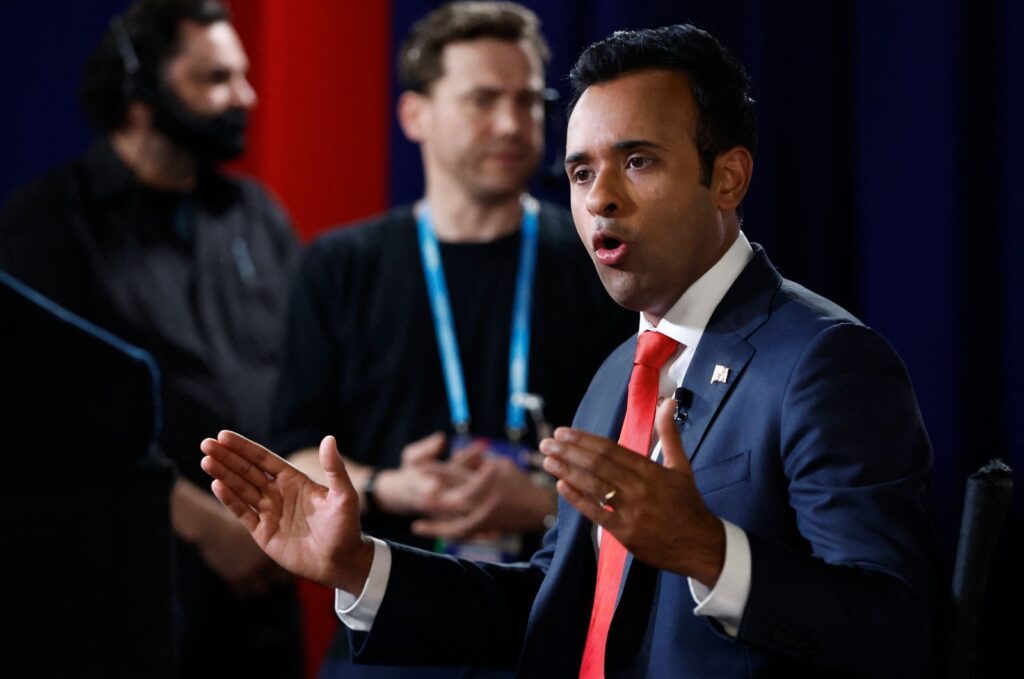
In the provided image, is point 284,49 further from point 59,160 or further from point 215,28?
point 59,160

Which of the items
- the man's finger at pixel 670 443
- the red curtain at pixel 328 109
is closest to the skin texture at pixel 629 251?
the man's finger at pixel 670 443

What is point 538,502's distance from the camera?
2334mm

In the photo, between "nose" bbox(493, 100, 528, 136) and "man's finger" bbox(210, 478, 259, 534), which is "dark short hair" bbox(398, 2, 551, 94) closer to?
"nose" bbox(493, 100, 528, 136)

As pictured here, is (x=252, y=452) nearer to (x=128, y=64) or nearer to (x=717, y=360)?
(x=717, y=360)

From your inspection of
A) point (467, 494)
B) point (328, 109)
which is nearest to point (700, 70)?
point (467, 494)

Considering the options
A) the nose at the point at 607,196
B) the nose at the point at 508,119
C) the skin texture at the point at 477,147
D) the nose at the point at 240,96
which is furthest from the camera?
the nose at the point at 240,96

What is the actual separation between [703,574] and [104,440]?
0.86 m

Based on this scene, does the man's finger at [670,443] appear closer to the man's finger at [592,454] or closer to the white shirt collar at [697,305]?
the man's finger at [592,454]

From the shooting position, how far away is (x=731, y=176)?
48.2 inches

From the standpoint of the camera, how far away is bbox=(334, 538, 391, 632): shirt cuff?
1.27 metres

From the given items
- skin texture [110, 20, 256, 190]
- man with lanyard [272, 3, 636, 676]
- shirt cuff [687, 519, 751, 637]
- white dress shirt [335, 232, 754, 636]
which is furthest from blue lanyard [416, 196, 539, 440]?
shirt cuff [687, 519, 751, 637]

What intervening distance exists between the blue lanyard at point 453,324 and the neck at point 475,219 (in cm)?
2

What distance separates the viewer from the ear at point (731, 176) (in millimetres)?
1212

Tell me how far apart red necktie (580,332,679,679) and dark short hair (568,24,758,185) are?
0.17 m
